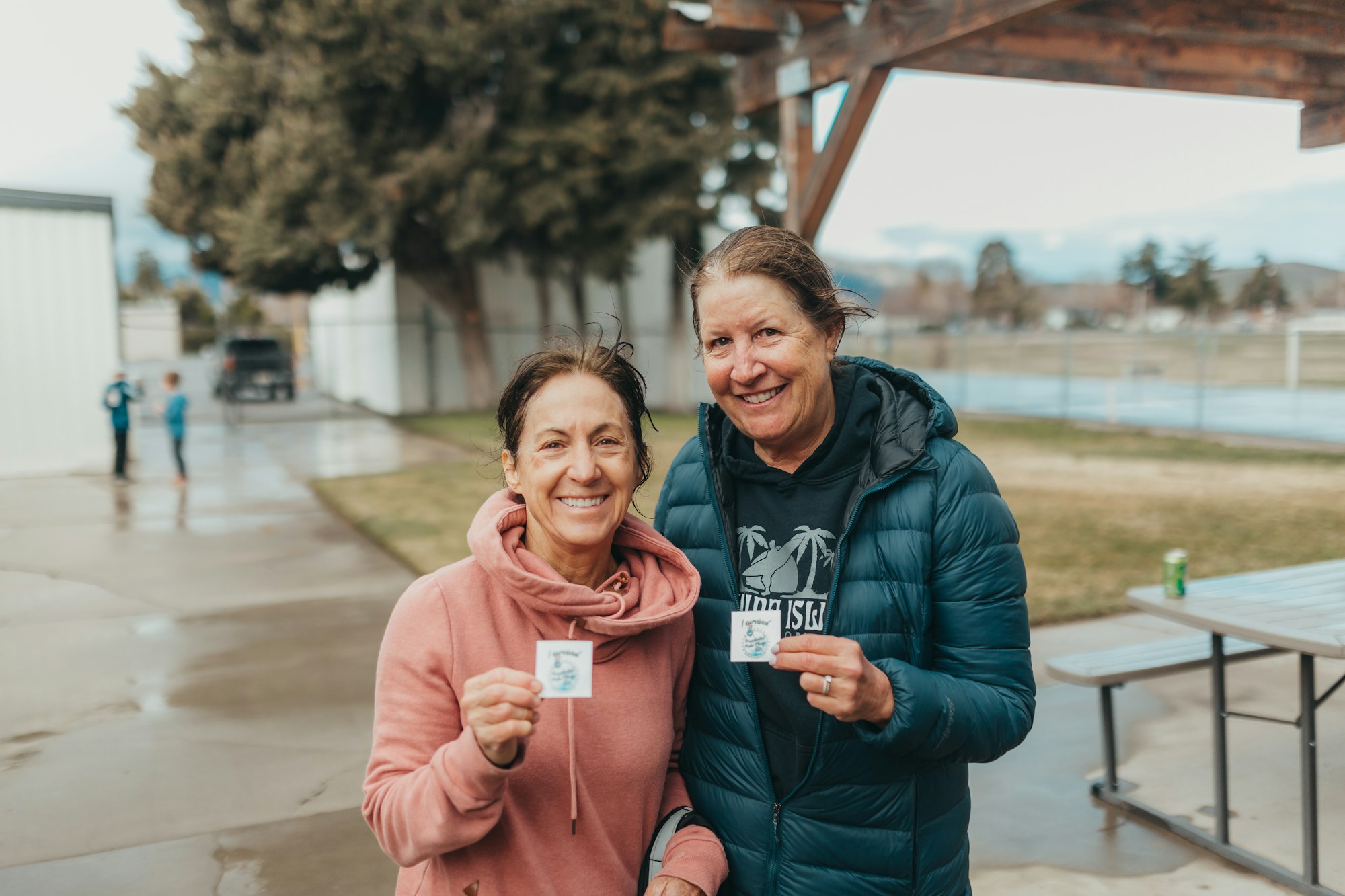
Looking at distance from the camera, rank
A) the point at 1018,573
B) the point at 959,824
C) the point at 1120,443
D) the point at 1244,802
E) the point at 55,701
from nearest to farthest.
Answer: the point at 1018,573 < the point at 959,824 < the point at 1244,802 < the point at 55,701 < the point at 1120,443

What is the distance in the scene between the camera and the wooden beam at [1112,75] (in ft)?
21.7

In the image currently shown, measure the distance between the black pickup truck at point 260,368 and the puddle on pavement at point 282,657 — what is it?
23.9 m

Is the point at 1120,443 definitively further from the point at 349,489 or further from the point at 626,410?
the point at 626,410

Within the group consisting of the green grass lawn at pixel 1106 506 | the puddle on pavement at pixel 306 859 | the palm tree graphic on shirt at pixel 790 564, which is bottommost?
the puddle on pavement at pixel 306 859

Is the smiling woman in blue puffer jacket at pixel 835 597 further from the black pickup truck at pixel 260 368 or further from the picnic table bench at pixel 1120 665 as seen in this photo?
the black pickup truck at pixel 260 368

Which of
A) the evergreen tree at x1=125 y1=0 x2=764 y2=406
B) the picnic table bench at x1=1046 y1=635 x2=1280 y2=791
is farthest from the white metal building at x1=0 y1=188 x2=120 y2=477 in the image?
the picnic table bench at x1=1046 y1=635 x2=1280 y2=791

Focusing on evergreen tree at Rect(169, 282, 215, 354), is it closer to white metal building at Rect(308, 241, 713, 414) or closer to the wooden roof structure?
white metal building at Rect(308, 241, 713, 414)

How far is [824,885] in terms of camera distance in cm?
191

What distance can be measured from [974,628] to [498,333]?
86.6ft

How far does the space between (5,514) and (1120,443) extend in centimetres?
1655

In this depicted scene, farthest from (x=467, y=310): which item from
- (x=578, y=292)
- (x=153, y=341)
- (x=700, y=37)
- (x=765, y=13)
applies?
(x=153, y=341)

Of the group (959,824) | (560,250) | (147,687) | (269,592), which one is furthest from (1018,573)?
(560,250)

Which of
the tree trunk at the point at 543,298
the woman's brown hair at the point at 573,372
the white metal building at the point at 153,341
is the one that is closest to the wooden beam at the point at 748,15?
the woman's brown hair at the point at 573,372

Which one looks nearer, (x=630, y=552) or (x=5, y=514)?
(x=630, y=552)
